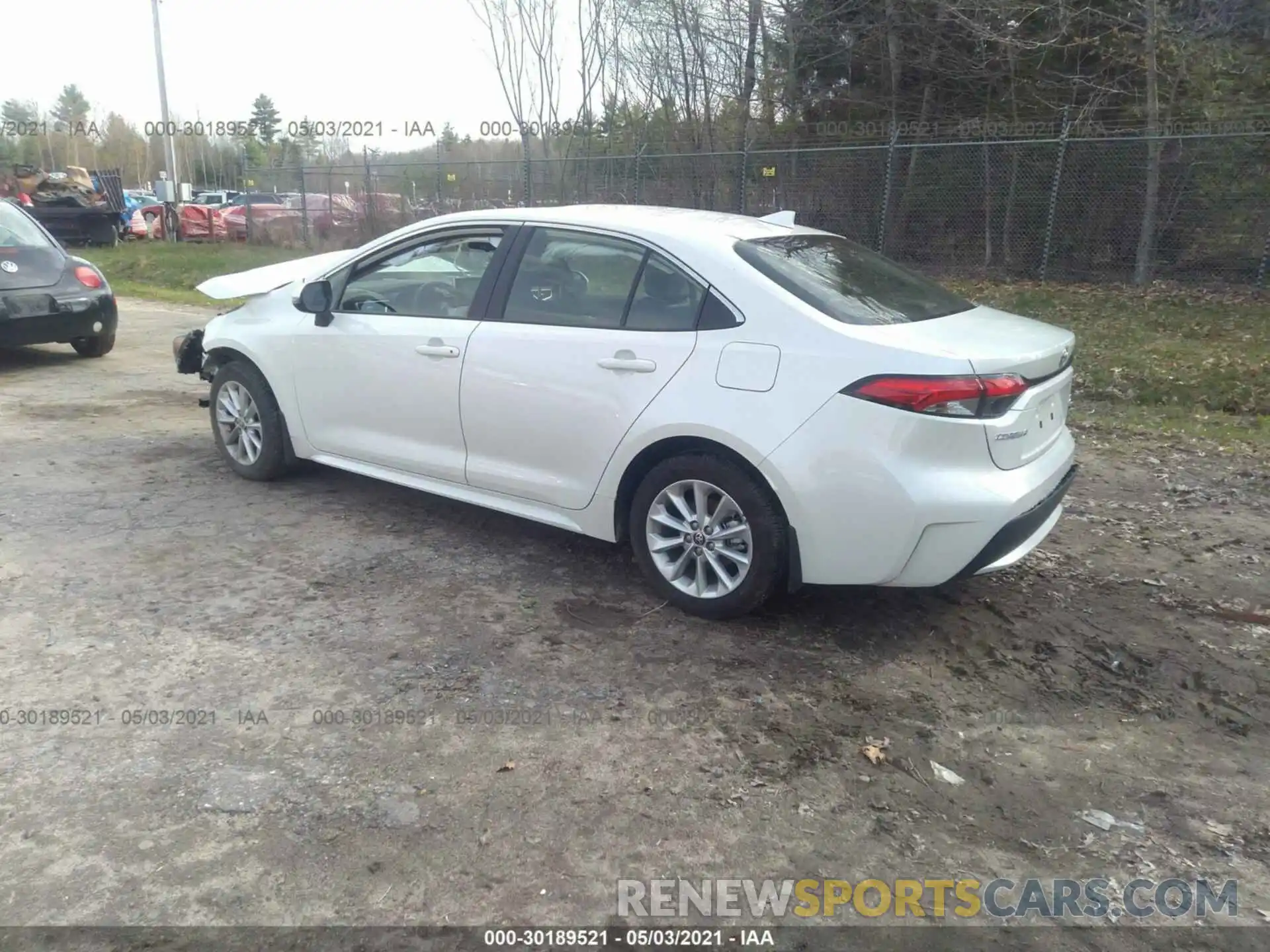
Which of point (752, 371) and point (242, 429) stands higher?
point (752, 371)

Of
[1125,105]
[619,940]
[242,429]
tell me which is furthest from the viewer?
[1125,105]

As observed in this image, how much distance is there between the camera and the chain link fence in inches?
521

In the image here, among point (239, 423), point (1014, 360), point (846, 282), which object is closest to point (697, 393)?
point (846, 282)

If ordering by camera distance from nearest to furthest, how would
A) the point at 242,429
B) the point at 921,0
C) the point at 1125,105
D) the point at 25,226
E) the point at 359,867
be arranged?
the point at 359,867, the point at 242,429, the point at 25,226, the point at 1125,105, the point at 921,0

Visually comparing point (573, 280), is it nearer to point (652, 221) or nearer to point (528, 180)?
point (652, 221)

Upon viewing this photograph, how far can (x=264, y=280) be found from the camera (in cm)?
588

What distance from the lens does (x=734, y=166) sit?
54.1ft

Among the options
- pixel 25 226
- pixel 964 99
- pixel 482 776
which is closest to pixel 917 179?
pixel 964 99

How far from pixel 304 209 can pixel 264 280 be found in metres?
16.8

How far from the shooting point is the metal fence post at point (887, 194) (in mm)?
14367

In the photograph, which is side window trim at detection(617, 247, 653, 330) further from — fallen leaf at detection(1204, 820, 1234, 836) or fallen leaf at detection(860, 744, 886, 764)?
fallen leaf at detection(1204, 820, 1234, 836)

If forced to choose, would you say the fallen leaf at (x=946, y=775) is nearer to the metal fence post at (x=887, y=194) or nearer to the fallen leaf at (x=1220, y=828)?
the fallen leaf at (x=1220, y=828)

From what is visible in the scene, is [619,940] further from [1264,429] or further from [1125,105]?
[1125,105]

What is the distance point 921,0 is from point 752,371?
14620mm
